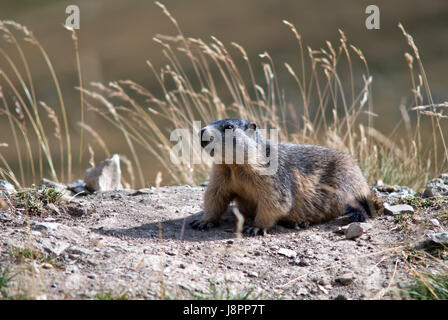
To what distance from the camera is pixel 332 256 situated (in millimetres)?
5012

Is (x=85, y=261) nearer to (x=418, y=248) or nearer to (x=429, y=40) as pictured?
(x=418, y=248)

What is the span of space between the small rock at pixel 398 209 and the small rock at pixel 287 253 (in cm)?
147

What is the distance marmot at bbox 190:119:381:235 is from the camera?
566cm

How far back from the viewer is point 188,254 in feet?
16.1

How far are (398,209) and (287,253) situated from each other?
1618 mm

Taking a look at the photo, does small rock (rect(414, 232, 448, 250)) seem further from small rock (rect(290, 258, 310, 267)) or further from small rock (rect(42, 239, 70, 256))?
small rock (rect(42, 239, 70, 256))

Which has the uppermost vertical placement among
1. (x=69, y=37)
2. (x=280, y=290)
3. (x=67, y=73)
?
(x=69, y=37)

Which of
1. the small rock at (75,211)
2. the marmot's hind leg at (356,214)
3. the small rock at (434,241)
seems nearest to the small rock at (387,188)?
the marmot's hind leg at (356,214)

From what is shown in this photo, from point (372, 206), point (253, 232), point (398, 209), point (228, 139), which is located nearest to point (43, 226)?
point (228, 139)

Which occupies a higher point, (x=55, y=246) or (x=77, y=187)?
(x=77, y=187)

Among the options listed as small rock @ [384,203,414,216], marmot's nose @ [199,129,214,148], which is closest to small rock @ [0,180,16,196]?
marmot's nose @ [199,129,214,148]

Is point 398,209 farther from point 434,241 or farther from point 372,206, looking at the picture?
point 434,241

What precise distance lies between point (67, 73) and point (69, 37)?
1.98 m
